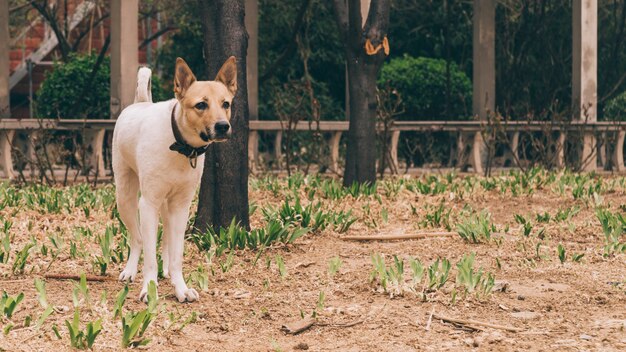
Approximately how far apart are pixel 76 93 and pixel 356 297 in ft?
31.6

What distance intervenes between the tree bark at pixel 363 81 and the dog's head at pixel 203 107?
5434 mm

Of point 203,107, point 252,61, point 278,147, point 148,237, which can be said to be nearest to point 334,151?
point 278,147

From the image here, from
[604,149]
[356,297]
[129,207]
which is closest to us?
[356,297]

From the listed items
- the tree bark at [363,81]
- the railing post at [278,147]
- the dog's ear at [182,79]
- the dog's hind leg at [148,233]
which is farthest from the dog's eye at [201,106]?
the railing post at [278,147]

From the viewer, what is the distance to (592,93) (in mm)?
15227

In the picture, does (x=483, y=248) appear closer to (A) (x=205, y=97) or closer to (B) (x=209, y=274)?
(B) (x=209, y=274)

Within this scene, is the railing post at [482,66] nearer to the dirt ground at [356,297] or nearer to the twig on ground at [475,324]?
the dirt ground at [356,297]

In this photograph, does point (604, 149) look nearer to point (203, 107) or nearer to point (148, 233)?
point (148, 233)

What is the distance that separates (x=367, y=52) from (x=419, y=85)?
6.00 meters

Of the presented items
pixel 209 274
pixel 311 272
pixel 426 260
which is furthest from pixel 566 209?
pixel 209 274

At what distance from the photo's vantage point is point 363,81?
11.5 meters

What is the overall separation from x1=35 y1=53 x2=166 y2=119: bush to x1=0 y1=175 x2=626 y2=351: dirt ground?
5.15 meters

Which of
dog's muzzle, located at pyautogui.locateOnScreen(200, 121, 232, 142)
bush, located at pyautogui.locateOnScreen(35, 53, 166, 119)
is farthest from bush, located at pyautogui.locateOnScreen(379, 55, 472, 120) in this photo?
dog's muzzle, located at pyautogui.locateOnScreen(200, 121, 232, 142)

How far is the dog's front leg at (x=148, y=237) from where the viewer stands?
6.29 m
